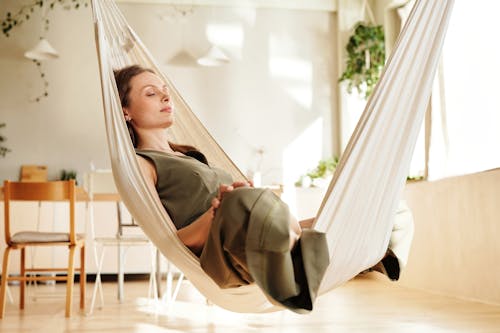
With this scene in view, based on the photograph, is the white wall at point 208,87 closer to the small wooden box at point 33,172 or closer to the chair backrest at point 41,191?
the small wooden box at point 33,172

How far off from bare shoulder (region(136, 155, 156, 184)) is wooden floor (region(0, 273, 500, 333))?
1092 mm

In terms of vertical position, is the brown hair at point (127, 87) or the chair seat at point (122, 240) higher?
the brown hair at point (127, 87)

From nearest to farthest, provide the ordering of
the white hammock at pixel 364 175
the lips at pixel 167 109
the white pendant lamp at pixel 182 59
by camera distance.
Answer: the white hammock at pixel 364 175
the lips at pixel 167 109
the white pendant lamp at pixel 182 59

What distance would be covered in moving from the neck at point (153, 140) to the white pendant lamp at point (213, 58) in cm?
333

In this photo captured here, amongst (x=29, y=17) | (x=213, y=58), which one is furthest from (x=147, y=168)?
(x=29, y=17)

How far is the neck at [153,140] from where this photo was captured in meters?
1.87

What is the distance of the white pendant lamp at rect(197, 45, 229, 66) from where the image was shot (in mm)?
5125

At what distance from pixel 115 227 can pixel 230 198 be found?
3.71 meters

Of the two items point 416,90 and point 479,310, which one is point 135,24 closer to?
point 479,310

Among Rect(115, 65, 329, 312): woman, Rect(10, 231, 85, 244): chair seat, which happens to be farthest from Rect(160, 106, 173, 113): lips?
Rect(10, 231, 85, 244): chair seat

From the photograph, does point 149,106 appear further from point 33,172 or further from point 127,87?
point 33,172

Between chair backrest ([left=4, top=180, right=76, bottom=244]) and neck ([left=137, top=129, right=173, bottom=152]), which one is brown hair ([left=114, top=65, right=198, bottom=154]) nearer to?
neck ([left=137, top=129, right=173, bottom=152])

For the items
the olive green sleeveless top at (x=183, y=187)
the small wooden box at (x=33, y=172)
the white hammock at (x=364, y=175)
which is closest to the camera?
the white hammock at (x=364, y=175)

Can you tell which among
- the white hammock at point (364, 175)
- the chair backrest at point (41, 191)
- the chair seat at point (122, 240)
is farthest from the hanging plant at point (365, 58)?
the white hammock at point (364, 175)
